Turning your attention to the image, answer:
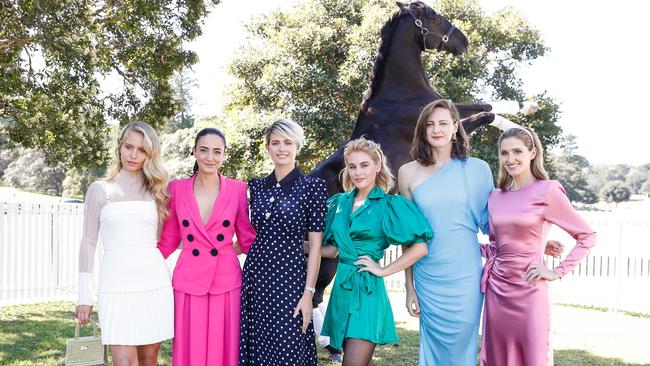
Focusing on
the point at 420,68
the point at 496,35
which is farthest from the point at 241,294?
the point at 496,35

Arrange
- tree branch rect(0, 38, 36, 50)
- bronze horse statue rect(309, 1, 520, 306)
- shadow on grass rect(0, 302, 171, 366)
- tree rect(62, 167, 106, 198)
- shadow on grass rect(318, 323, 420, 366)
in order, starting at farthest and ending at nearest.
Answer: tree rect(62, 167, 106, 198), tree branch rect(0, 38, 36, 50), shadow on grass rect(0, 302, 171, 366), shadow on grass rect(318, 323, 420, 366), bronze horse statue rect(309, 1, 520, 306)

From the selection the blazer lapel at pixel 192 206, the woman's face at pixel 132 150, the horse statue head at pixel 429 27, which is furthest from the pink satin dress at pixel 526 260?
the horse statue head at pixel 429 27

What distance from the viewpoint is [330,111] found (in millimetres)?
14062

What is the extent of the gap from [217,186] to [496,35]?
50.2ft

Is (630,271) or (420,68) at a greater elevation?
(420,68)

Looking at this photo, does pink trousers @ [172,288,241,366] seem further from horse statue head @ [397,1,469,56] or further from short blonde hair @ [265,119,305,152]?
horse statue head @ [397,1,469,56]

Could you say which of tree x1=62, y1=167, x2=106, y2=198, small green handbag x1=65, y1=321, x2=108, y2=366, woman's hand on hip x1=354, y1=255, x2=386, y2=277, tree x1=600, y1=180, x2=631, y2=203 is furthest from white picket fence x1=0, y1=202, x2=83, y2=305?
tree x1=600, y1=180, x2=631, y2=203

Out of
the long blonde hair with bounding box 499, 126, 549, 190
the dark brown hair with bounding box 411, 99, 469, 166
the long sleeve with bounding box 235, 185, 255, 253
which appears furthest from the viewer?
the long sleeve with bounding box 235, 185, 255, 253

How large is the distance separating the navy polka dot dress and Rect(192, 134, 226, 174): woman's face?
0.35 metres

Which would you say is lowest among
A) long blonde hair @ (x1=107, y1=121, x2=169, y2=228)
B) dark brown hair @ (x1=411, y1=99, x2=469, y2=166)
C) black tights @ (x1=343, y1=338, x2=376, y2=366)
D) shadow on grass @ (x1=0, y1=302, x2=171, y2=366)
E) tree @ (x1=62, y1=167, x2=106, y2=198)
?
shadow on grass @ (x1=0, y1=302, x2=171, y2=366)

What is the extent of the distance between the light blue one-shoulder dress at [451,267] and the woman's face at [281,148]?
79 centimetres

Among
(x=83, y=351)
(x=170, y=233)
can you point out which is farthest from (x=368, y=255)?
(x=83, y=351)

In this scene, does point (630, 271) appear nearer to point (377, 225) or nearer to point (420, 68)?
point (420, 68)

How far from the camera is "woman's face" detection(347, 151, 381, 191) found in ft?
10.7
